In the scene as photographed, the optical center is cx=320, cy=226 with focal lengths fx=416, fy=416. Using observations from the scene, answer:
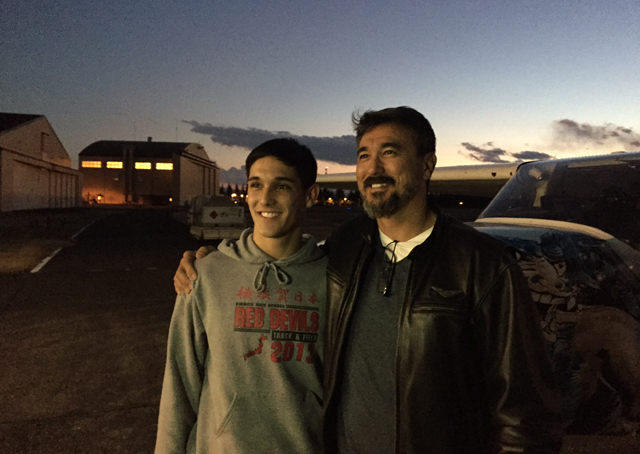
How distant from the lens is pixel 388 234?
184cm

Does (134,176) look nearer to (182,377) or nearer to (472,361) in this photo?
(182,377)

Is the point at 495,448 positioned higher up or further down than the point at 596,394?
higher up

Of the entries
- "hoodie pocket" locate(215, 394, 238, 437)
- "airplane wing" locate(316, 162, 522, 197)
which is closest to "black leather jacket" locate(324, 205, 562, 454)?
"hoodie pocket" locate(215, 394, 238, 437)

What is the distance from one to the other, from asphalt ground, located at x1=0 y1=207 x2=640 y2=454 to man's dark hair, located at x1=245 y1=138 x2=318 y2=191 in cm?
255

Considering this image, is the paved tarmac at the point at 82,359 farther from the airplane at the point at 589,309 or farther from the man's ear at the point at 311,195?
the airplane at the point at 589,309

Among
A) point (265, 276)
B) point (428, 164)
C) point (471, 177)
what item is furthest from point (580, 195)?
point (471, 177)

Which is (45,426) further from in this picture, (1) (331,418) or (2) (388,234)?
(2) (388,234)

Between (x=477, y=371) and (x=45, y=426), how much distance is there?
3526 millimetres

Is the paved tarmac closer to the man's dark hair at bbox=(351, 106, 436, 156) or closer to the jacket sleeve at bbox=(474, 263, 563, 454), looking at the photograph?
the jacket sleeve at bbox=(474, 263, 563, 454)

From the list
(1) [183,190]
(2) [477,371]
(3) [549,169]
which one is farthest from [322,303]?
(1) [183,190]

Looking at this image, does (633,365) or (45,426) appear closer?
(633,365)

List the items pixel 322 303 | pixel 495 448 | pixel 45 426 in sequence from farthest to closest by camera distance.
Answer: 1. pixel 45 426
2. pixel 322 303
3. pixel 495 448

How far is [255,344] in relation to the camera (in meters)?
1.77

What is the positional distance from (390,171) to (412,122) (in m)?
0.24
